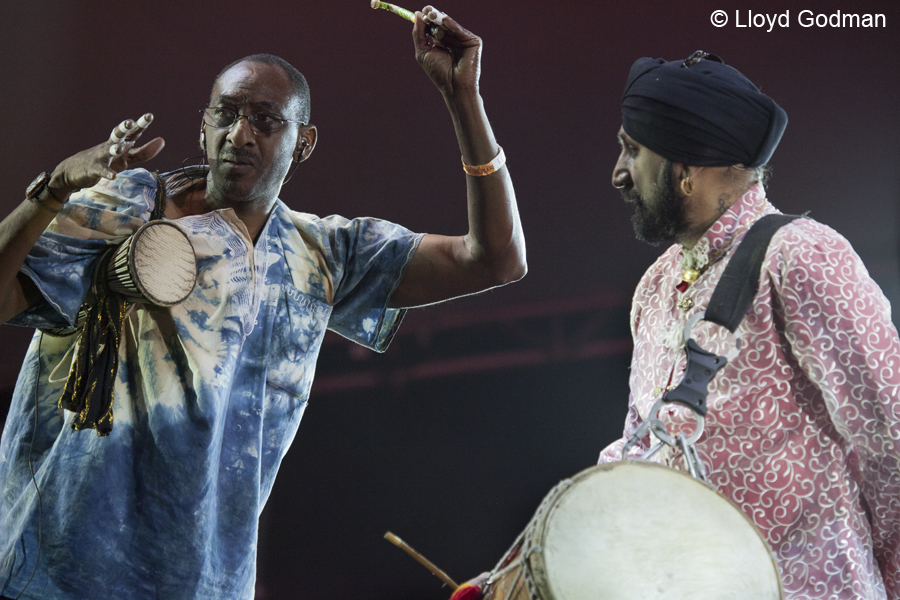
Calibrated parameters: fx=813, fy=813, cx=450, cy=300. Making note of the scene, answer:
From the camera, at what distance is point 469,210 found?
6.31ft

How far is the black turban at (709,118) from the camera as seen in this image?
1688 mm

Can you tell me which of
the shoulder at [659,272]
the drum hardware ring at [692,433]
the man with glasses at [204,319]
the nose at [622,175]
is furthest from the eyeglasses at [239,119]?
the drum hardware ring at [692,433]

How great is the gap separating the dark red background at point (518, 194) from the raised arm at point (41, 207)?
158cm

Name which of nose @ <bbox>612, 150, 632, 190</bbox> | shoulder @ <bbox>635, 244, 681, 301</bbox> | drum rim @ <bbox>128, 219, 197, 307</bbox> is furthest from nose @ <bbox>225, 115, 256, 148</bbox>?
shoulder @ <bbox>635, 244, 681, 301</bbox>

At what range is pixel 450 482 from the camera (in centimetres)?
330

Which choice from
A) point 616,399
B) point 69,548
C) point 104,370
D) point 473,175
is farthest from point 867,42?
point 69,548

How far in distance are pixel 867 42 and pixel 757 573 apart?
2972mm

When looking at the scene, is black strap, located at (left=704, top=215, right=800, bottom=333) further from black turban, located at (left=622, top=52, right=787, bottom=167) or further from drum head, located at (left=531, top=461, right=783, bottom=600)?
drum head, located at (left=531, top=461, right=783, bottom=600)

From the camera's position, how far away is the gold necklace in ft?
5.51

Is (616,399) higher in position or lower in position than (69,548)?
lower

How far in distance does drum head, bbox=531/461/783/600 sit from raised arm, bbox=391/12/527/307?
0.75 metres

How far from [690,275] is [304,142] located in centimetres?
104

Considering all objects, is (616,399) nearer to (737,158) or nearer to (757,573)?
(737,158)

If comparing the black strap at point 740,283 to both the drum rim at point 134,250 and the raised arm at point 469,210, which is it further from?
the drum rim at point 134,250
